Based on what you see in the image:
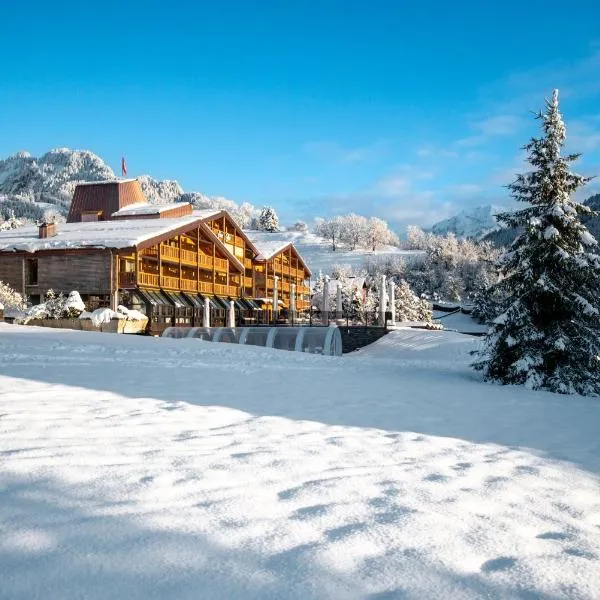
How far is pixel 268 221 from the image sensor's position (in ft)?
393

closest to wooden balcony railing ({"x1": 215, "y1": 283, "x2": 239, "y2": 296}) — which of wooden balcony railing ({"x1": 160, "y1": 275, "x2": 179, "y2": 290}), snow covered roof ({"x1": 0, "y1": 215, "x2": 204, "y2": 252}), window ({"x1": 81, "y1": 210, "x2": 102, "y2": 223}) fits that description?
wooden balcony railing ({"x1": 160, "y1": 275, "x2": 179, "y2": 290})

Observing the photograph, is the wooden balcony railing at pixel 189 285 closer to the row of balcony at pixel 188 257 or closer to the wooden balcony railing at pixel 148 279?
the row of balcony at pixel 188 257

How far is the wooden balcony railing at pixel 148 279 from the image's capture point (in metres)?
29.9

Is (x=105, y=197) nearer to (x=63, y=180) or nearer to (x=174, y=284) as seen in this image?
(x=174, y=284)

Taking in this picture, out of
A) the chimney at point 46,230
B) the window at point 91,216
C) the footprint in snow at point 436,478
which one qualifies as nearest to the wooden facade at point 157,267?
the chimney at point 46,230

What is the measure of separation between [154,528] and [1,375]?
770 cm

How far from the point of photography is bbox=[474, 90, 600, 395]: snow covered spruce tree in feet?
40.0

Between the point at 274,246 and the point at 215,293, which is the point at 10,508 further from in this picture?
the point at 274,246

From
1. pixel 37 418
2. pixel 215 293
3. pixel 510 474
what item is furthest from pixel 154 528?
pixel 215 293

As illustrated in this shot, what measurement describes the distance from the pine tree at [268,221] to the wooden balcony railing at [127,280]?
90.9 meters

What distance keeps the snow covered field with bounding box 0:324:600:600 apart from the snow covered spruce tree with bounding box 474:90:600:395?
4848mm

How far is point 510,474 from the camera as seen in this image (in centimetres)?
444

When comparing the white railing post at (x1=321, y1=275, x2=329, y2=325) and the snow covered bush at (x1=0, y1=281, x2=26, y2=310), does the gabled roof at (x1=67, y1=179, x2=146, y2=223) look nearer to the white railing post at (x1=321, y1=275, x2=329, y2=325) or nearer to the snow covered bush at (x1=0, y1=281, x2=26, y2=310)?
the snow covered bush at (x1=0, y1=281, x2=26, y2=310)

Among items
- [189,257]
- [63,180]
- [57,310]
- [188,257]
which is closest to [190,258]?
[189,257]
